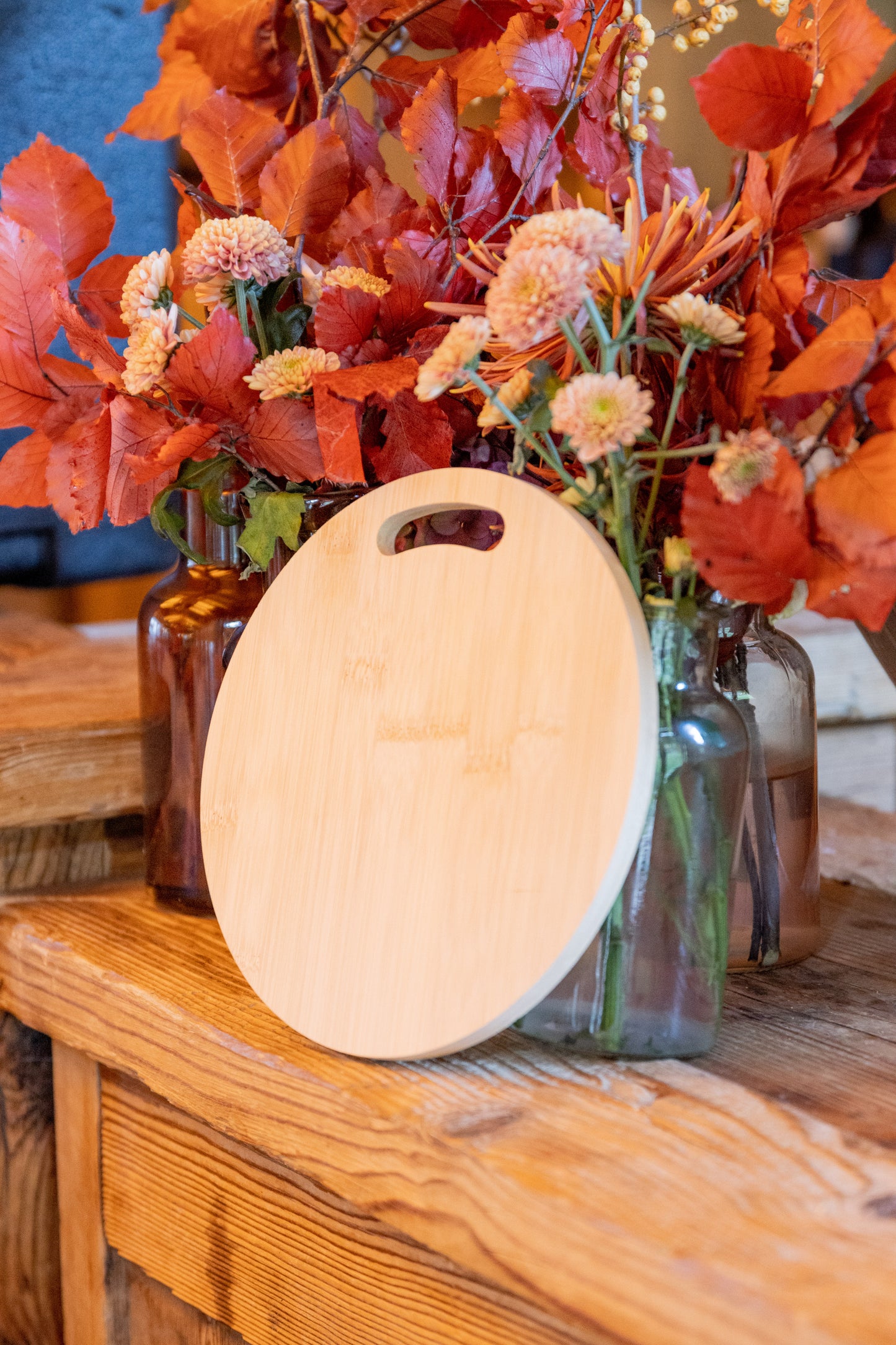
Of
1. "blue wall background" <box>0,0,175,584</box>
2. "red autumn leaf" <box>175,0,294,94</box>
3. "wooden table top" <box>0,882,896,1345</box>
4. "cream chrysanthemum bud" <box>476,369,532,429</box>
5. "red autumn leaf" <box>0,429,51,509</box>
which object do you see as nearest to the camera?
"wooden table top" <box>0,882,896,1345</box>

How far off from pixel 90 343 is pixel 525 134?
0.26m

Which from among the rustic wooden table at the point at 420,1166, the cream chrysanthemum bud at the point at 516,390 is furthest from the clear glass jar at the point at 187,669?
the cream chrysanthemum bud at the point at 516,390

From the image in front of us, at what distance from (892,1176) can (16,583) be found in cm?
116

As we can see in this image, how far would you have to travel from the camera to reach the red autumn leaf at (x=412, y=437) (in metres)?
0.60

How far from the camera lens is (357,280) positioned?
61cm

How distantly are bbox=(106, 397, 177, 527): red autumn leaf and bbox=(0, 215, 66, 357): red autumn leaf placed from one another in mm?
77

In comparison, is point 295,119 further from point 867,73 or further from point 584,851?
point 584,851

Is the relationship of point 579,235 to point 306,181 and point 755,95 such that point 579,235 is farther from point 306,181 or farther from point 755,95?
point 306,181

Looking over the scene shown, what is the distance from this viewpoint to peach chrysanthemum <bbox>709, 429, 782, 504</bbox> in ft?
1.54

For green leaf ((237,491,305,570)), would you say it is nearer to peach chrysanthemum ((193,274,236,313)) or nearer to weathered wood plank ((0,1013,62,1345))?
peach chrysanthemum ((193,274,236,313))

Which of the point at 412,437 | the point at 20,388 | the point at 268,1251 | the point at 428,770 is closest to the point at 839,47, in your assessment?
the point at 412,437

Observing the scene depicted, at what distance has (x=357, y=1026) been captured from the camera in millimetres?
547

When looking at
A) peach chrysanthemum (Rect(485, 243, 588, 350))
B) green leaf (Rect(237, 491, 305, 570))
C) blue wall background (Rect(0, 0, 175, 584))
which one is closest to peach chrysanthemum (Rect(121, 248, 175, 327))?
green leaf (Rect(237, 491, 305, 570))

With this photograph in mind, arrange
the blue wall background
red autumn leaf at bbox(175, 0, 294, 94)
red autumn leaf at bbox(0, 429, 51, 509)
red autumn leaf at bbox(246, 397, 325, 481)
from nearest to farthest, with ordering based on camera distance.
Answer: red autumn leaf at bbox(246, 397, 325, 481), red autumn leaf at bbox(0, 429, 51, 509), red autumn leaf at bbox(175, 0, 294, 94), the blue wall background
